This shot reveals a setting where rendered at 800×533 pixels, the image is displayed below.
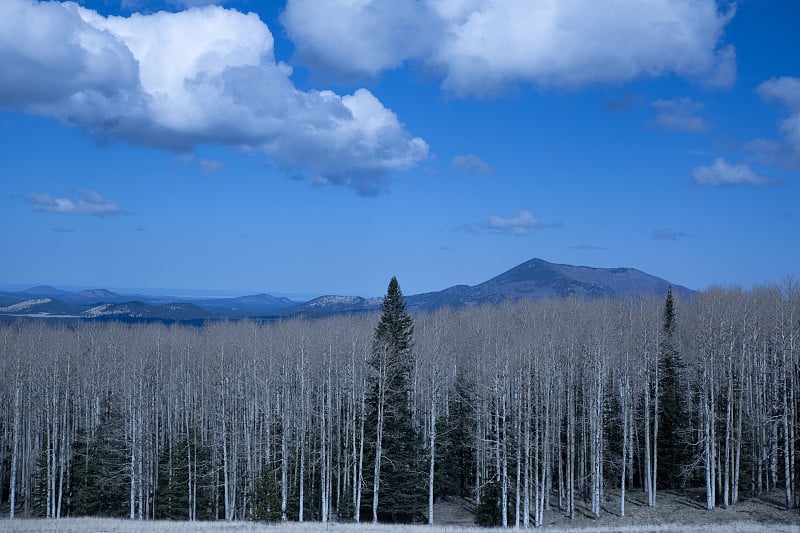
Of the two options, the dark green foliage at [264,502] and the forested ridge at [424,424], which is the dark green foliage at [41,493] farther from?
the dark green foliage at [264,502]

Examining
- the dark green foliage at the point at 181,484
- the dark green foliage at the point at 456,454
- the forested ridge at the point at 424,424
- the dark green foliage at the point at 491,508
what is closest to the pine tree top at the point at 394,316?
the forested ridge at the point at 424,424

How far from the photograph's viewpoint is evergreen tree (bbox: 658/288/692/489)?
51.2 meters

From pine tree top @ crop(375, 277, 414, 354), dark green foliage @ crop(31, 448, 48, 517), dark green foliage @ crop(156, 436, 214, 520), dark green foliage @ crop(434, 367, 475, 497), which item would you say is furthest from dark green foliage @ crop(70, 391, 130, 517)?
dark green foliage @ crop(434, 367, 475, 497)

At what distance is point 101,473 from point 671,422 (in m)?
50.7

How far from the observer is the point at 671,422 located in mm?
52562

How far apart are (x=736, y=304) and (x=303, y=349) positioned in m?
37.0

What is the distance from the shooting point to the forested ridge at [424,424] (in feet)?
149

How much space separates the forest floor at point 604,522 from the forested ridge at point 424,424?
1.22 metres

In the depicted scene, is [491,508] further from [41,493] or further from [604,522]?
[41,493]

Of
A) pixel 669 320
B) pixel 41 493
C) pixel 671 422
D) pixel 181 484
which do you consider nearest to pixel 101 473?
pixel 41 493

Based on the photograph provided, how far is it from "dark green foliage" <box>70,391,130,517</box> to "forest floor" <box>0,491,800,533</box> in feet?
56.0

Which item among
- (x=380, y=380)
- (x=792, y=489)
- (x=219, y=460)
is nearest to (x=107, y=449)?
(x=219, y=460)

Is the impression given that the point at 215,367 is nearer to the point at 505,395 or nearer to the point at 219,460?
the point at 219,460

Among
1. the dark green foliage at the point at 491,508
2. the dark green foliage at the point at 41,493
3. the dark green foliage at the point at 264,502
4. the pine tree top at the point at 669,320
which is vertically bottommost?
the dark green foliage at the point at 41,493
